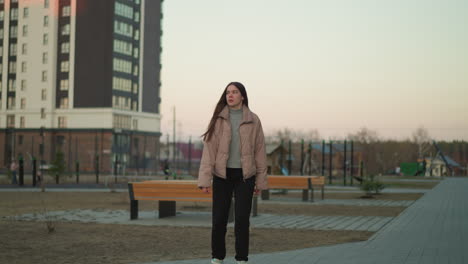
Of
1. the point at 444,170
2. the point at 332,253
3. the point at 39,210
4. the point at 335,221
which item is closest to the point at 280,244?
the point at 332,253

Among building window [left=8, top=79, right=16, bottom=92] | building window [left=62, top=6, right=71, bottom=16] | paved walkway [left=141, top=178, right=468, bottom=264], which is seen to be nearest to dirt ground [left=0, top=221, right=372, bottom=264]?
paved walkway [left=141, top=178, right=468, bottom=264]

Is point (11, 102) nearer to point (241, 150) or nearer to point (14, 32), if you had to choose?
point (14, 32)

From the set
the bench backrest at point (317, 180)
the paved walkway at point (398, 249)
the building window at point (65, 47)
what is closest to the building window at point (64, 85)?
the building window at point (65, 47)

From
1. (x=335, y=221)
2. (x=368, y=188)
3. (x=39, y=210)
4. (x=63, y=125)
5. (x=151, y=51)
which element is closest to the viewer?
(x=335, y=221)

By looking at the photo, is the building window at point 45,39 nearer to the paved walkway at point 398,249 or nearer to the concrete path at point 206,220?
the concrete path at point 206,220

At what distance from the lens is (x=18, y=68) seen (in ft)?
276

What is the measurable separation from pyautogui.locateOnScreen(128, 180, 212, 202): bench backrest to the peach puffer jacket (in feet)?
21.5

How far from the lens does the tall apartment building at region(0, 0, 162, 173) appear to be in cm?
7825

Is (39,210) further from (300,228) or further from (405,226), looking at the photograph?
(405,226)

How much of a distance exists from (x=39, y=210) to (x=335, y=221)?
8.27 metres

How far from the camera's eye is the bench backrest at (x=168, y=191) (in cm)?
1274

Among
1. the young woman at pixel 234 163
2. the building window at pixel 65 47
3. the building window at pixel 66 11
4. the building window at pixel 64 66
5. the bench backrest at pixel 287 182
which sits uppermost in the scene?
the building window at pixel 66 11

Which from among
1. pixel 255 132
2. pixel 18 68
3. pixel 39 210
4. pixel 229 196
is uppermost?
pixel 18 68

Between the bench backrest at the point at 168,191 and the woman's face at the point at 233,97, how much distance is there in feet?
21.6
